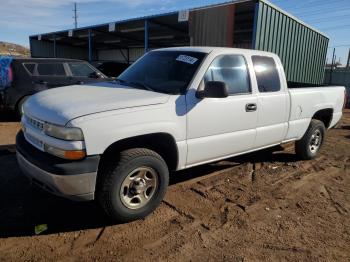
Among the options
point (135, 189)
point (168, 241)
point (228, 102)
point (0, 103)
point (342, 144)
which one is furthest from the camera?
point (0, 103)

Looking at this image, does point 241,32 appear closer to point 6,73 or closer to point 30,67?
point 30,67

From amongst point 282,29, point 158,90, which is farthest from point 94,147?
point 282,29

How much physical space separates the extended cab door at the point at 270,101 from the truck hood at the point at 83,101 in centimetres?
175

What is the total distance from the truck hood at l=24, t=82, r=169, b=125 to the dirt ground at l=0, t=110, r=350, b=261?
1143 mm

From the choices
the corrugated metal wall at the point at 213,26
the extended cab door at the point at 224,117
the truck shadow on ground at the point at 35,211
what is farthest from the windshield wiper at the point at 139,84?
the corrugated metal wall at the point at 213,26

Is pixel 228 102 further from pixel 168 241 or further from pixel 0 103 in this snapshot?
pixel 0 103

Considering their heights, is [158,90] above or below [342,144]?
above

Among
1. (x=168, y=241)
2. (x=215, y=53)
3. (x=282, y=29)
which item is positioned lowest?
(x=168, y=241)

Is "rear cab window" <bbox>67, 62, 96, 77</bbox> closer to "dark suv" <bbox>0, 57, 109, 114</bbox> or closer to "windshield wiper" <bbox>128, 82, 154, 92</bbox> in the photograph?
"dark suv" <bbox>0, 57, 109, 114</bbox>

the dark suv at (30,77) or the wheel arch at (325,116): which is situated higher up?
the dark suv at (30,77)

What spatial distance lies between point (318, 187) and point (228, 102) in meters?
1.98

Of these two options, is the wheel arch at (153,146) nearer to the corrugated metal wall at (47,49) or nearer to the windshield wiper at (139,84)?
the windshield wiper at (139,84)

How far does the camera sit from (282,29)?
1210 cm

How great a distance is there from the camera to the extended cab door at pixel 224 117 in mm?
3965
